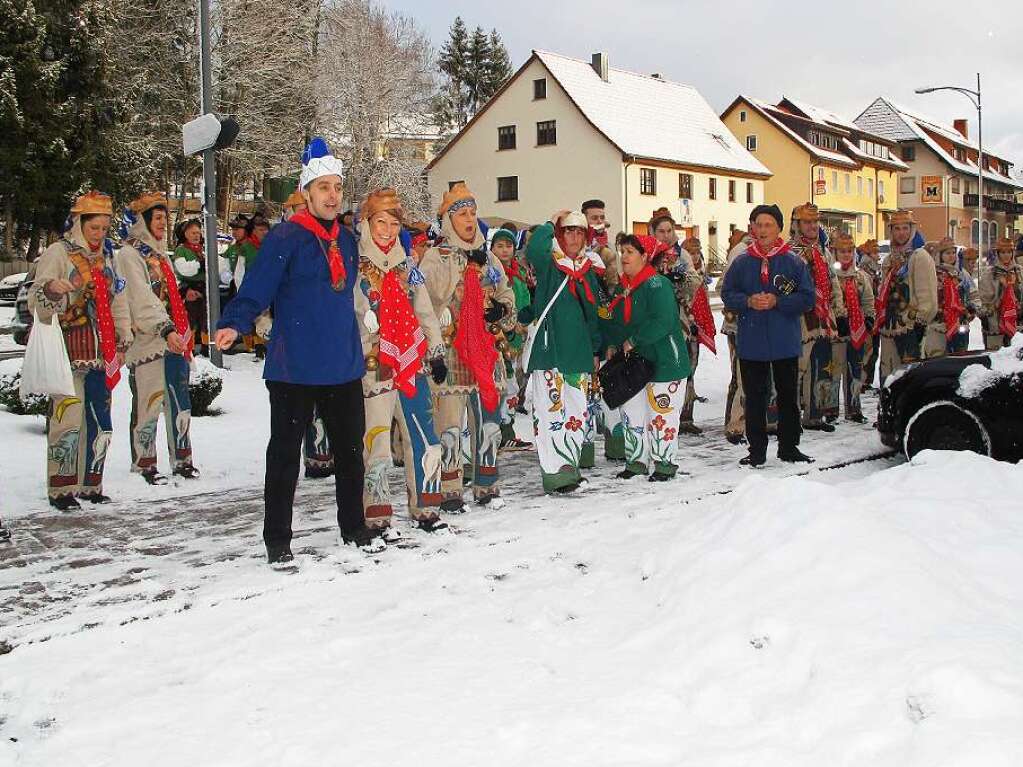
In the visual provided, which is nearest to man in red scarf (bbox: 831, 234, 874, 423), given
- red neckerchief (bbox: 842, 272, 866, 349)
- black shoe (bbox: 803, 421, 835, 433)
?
red neckerchief (bbox: 842, 272, 866, 349)

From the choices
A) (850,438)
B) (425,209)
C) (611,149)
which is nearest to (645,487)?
(850,438)

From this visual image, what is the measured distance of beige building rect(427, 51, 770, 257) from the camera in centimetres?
4631

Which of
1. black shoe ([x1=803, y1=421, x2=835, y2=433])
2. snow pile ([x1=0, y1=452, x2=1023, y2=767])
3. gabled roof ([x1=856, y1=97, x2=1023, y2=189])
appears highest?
gabled roof ([x1=856, y1=97, x2=1023, y2=189])

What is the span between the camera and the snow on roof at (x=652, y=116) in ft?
154

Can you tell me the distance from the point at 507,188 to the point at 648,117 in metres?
7.64

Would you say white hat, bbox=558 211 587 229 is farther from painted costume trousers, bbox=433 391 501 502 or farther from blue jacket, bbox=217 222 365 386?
blue jacket, bbox=217 222 365 386

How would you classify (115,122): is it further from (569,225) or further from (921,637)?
(921,637)

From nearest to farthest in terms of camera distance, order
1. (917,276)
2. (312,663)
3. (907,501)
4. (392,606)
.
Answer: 1. (312,663)
2. (392,606)
3. (907,501)
4. (917,276)

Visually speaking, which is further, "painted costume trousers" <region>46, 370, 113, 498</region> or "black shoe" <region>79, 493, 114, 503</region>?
"black shoe" <region>79, 493, 114, 503</region>

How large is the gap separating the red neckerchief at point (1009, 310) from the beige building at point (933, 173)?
204 ft

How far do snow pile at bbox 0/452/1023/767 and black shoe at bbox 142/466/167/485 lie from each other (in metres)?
2.56

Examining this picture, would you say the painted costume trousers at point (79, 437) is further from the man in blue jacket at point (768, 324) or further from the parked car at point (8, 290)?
the parked car at point (8, 290)

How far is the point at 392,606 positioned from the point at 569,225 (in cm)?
363

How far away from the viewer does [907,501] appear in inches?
227
